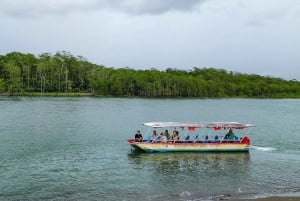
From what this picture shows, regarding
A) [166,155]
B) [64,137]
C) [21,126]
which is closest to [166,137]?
[166,155]

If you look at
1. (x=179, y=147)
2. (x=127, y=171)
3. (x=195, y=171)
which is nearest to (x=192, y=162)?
(x=195, y=171)

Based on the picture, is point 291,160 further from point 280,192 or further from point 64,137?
point 64,137

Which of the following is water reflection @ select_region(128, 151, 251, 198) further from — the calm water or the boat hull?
the boat hull

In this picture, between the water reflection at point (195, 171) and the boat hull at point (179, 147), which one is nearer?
the water reflection at point (195, 171)

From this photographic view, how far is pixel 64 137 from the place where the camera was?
203ft

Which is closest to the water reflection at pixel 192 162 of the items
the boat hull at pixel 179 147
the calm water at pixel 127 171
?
the calm water at pixel 127 171

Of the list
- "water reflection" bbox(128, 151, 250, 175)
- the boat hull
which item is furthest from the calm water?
the boat hull

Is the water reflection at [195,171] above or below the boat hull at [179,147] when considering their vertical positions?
below

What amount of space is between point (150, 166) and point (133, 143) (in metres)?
7.47

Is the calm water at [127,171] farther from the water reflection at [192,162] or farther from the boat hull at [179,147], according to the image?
the boat hull at [179,147]

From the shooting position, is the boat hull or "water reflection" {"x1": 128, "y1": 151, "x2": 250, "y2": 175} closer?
"water reflection" {"x1": 128, "y1": 151, "x2": 250, "y2": 175}

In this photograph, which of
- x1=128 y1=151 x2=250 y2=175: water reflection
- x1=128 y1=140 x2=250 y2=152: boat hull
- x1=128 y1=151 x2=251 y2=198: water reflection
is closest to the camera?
x1=128 y1=151 x2=251 y2=198: water reflection

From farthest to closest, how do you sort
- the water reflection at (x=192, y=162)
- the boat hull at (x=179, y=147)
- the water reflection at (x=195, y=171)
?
the boat hull at (x=179, y=147) < the water reflection at (x=192, y=162) < the water reflection at (x=195, y=171)

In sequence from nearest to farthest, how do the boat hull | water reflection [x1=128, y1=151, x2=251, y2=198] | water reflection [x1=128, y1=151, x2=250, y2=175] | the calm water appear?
1. the calm water
2. water reflection [x1=128, y1=151, x2=251, y2=198]
3. water reflection [x1=128, y1=151, x2=250, y2=175]
4. the boat hull
